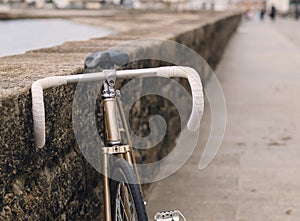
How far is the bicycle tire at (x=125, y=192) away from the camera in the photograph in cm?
226

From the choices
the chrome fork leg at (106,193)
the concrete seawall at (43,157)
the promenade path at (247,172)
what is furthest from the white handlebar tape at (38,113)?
the promenade path at (247,172)

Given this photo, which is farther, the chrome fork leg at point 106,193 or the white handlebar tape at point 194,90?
the chrome fork leg at point 106,193

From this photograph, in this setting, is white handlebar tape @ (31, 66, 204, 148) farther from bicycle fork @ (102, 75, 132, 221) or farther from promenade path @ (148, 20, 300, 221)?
promenade path @ (148, 20, 300, 221)

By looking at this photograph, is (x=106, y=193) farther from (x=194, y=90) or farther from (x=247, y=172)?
(x=247, y=172)

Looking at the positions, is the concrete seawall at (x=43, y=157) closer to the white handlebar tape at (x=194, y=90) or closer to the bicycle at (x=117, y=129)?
the bicycle at (x=117, y=129)

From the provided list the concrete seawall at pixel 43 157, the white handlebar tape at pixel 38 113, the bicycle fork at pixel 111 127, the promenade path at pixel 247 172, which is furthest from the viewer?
the promenade path at pixel 247 172

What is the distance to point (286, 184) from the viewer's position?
4.89 metres

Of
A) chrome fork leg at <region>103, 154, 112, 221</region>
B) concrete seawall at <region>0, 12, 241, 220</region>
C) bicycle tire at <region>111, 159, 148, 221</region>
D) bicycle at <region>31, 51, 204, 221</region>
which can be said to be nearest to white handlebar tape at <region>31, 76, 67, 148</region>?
bicycle at <region>31, 51, 204, 221</region>

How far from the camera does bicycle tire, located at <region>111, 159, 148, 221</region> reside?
226cm

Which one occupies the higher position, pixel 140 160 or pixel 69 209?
pixel 69 209

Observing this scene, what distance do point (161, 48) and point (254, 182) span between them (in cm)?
131

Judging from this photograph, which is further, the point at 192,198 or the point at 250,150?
the point at 250,150

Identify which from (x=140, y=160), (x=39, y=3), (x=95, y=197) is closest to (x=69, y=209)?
(x=95, y=197)

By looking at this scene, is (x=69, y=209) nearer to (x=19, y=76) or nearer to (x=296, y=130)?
(x=19, y=76)
